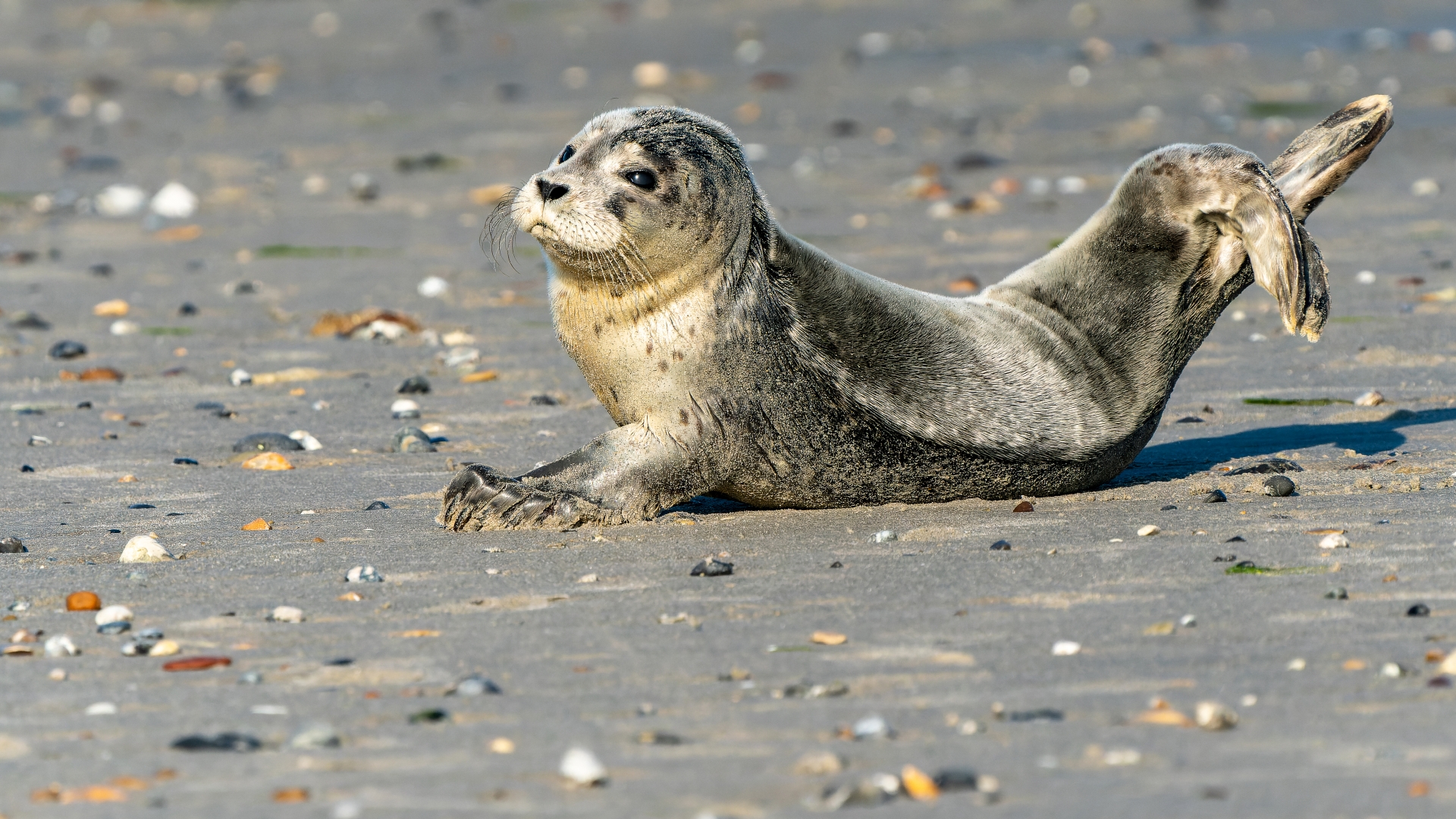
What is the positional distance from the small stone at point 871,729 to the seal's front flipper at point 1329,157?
133 inches

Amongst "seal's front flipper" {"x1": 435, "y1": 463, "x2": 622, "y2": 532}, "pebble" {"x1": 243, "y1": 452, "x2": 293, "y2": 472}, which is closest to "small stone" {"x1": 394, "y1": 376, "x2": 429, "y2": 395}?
"pebble" {"x1": 243, "y1": 452, "x2": 293, "y2": 472}

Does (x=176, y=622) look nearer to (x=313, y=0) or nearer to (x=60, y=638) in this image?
(x=60, y=638)

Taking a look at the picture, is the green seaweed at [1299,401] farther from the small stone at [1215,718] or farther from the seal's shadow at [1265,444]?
the small stone at [1215,718]

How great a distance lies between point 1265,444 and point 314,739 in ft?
13.3

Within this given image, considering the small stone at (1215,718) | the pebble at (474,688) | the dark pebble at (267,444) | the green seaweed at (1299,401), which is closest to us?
the small stone at (1215,718)

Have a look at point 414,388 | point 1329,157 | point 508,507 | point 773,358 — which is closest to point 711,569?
point 508,507

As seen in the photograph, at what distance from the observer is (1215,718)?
3596 millimetres

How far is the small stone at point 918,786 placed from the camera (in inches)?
130

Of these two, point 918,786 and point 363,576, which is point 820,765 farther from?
point 363,576

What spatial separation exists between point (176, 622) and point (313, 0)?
1652 centimetres

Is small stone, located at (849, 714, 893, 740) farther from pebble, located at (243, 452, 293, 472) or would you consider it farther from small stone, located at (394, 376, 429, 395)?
small stone, located at (394, 376, 429, 395)

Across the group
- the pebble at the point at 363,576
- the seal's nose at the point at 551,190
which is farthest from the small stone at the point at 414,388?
the pebble at the point at 363,576

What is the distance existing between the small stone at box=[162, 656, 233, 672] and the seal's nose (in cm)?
194

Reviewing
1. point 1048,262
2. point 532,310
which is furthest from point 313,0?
point 1048,262
